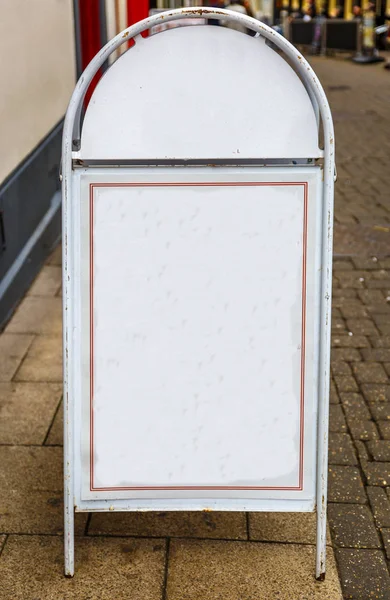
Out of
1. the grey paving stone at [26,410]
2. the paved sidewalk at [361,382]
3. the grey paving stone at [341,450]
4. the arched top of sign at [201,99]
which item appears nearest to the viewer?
the arched top of sign at [201,99]

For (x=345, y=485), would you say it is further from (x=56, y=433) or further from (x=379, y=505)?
(x=56, y=433)

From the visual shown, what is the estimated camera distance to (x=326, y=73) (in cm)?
2158

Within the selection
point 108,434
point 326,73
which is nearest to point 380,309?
point 108,434

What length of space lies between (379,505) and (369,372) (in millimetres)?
1281

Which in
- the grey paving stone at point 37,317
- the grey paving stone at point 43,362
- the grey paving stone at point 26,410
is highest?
the grey paving stone at point 37,317

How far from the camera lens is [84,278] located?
269 centimetres

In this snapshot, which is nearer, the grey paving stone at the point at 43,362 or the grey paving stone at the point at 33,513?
the grey paving stone at the point at 33,513

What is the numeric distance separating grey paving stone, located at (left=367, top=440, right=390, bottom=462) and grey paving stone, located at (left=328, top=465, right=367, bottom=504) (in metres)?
0.16

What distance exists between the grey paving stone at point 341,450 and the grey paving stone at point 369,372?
635mm

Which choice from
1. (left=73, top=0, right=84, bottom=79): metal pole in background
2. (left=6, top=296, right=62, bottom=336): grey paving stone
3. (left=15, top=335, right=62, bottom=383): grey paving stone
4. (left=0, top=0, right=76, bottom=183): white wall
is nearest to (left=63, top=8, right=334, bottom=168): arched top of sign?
(left=15, top=335, right=62, bottom=383): grey paving stone

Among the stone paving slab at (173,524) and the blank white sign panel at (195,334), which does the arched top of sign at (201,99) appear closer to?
the blank white sign panel at (195,334)

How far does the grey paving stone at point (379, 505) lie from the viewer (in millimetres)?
3266

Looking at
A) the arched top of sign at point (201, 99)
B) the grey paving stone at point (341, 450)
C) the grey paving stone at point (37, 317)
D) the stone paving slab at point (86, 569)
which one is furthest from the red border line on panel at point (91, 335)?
the grey paving stone at point (37, 317)

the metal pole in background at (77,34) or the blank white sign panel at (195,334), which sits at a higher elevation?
the metal pole in background at (77,34)
